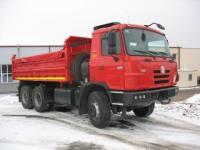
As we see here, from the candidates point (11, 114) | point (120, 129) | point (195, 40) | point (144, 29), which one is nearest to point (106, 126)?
point (120, 129)

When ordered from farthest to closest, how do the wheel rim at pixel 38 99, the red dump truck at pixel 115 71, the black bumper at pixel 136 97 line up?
the wheel rim at pixel 38 99, the red dump truck at pixel 115 71, the black bumper at pixel 136 97

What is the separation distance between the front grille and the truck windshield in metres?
0.51

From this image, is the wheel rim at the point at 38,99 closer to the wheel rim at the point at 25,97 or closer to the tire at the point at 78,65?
the wheel rim at the point at 25,97

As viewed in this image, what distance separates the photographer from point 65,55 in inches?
395

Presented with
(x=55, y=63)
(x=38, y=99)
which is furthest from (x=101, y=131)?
(x=38, y=99)

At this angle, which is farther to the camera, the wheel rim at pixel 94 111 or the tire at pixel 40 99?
the tire at pixel 40 99

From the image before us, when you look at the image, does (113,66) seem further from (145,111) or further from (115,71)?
(145,111)

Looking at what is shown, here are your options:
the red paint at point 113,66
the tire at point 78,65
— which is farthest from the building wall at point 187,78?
the tire at point 78,65

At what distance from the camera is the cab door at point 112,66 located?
7949mm

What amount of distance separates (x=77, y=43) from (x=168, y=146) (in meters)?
4.65

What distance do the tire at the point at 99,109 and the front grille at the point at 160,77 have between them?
1435mm

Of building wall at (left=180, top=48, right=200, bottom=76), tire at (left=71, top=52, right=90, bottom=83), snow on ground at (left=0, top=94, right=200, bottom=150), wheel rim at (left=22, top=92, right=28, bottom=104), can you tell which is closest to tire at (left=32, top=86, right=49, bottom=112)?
snow on ground at (left=0, top=94, right=200, bottom=150)

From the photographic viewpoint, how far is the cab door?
795 cm

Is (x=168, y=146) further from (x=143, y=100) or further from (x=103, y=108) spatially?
(x=103, y=108)
